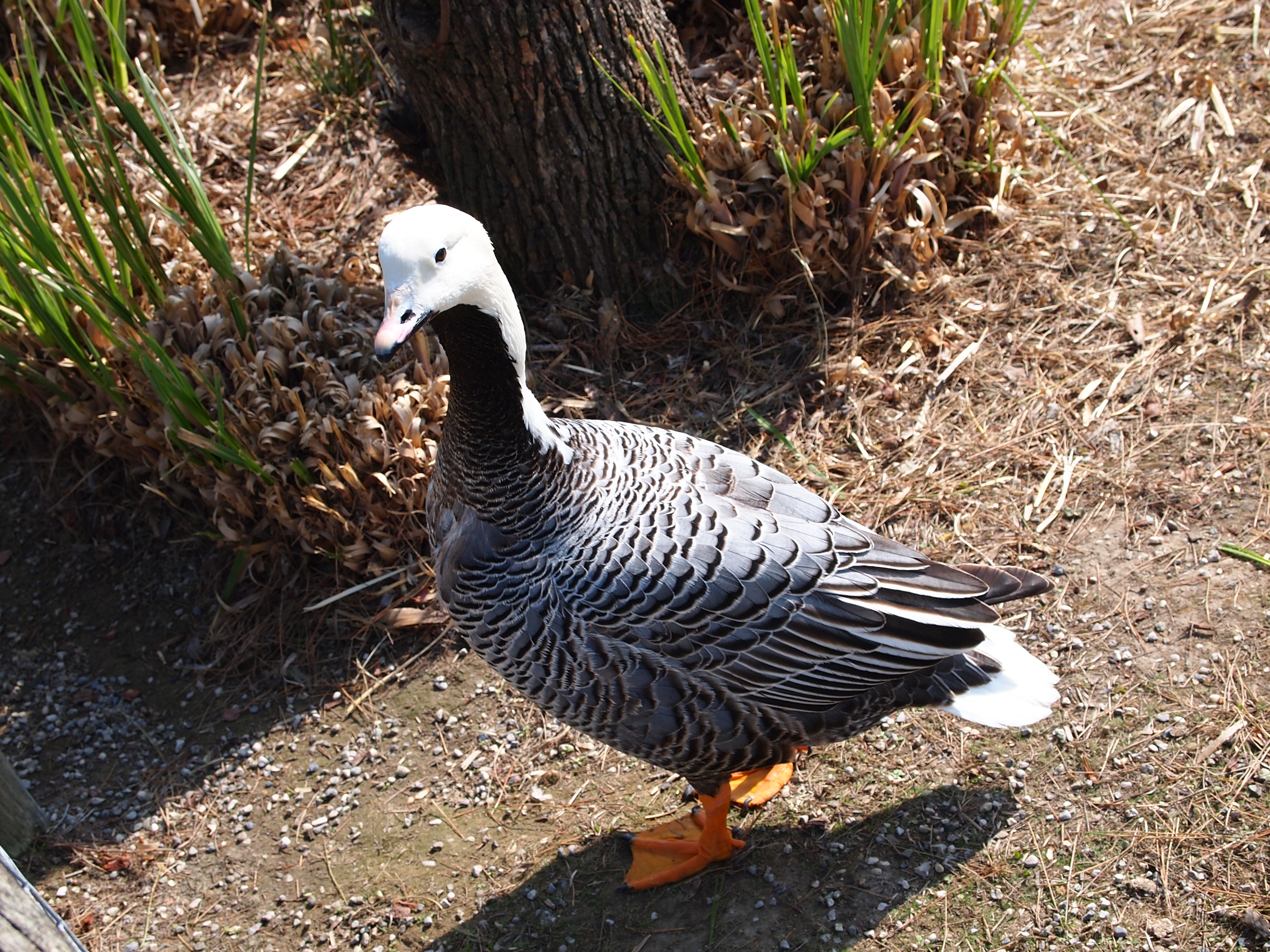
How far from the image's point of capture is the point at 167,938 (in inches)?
117

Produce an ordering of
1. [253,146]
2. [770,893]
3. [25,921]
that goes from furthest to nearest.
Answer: [253,146] → [770,893] → [25,921]

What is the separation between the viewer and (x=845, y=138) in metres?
3.55

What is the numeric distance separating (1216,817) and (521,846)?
2.00 m

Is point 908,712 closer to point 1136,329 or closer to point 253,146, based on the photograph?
point 1136,329

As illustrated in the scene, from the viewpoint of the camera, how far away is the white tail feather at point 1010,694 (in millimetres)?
2650

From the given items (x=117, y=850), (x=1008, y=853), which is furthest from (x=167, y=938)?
(x=1008, y=853)

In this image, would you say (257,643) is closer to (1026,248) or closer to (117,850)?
(117,850)

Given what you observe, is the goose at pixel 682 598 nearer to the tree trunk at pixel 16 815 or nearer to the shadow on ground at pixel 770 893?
the shadow on ground at pixel 770 893

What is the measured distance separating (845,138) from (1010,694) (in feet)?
6.75

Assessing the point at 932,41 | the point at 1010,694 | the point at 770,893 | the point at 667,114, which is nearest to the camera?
the point at 1010,694

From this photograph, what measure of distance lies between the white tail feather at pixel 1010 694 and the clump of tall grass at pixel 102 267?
8.01 feet

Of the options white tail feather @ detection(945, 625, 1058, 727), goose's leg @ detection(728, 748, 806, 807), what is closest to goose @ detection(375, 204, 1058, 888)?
white tail feather @ detection(945, 625, 1058, 727)

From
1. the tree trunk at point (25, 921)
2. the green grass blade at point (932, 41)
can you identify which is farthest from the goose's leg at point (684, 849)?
the green grass blade at point (932, 41)

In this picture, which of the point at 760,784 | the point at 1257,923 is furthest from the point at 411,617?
the point at 1257,923
